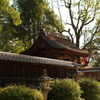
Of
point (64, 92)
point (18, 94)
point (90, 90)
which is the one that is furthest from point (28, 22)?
point (18, 94)

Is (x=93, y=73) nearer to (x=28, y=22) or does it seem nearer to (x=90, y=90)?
(x=90, y=90)

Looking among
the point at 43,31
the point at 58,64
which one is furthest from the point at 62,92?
the point at 43,31

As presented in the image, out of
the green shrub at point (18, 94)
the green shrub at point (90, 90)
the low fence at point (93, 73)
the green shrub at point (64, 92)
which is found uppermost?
the green shrub at point (18, 94)

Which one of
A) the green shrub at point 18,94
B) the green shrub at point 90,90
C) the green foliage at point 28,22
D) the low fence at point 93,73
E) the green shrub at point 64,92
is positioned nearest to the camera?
the green shrub at point 18,94

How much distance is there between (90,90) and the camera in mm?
10484

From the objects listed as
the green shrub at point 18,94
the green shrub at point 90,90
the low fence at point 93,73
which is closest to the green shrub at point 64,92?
the green shrub at point 90,90

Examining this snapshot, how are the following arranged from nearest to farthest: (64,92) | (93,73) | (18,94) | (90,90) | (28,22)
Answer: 1. (18,94)
2. (64,92)
3. (90,90)
4. (93,73)
5. (28,22)

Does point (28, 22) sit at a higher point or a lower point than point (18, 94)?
higher

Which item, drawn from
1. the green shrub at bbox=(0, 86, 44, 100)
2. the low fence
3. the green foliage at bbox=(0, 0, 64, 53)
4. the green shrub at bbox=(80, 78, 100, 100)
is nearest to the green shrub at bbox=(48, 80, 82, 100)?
the green shrub at bbox=(80, 78, 100, 100)

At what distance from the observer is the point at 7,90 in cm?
636

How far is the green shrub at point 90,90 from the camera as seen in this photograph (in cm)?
1048

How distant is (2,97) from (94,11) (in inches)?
1060

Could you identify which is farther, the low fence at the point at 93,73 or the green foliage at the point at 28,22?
the green foliage at the point at 28,22

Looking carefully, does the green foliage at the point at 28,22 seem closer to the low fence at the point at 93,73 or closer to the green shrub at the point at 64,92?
the low fence at the point at 93,73
